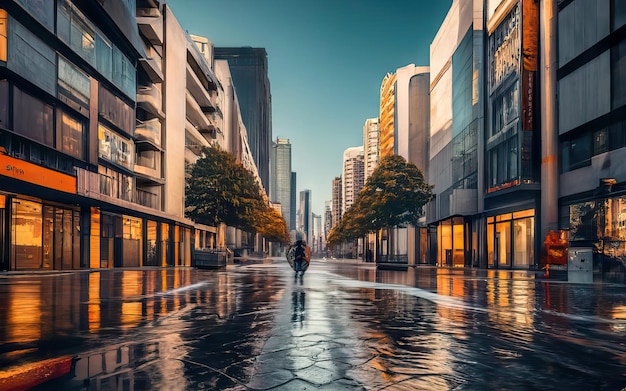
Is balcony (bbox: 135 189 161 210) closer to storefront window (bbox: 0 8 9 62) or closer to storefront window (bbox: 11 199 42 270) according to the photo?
storefront window (bbox: 11 199 42 270)

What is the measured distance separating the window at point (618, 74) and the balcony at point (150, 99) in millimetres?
37393

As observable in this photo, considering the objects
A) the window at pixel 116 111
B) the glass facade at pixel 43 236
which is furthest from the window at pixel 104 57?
the glass facade at pixel 43 236

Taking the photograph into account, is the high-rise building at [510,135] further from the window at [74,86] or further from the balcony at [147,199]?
the window at [74,86]

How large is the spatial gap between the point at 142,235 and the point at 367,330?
41.3m

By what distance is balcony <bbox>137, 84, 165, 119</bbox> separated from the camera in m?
45.8

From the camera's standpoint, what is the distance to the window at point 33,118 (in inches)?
1062

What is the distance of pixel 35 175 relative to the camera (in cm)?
2588

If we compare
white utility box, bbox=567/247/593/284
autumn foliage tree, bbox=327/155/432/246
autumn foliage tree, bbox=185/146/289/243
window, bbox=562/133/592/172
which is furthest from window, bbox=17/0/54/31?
window, bbox=562/133/592/172

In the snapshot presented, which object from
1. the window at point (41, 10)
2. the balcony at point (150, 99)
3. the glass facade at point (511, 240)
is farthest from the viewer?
the balcony at point (150, 99)

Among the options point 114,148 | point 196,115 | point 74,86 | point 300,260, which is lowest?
point 300,260

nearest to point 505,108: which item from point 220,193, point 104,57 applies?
point 220,193

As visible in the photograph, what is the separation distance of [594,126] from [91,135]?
3436 cm

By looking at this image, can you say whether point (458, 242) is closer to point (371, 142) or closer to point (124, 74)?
point (124, 74)

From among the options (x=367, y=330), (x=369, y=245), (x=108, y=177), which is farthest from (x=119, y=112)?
(x=369, y=245)
